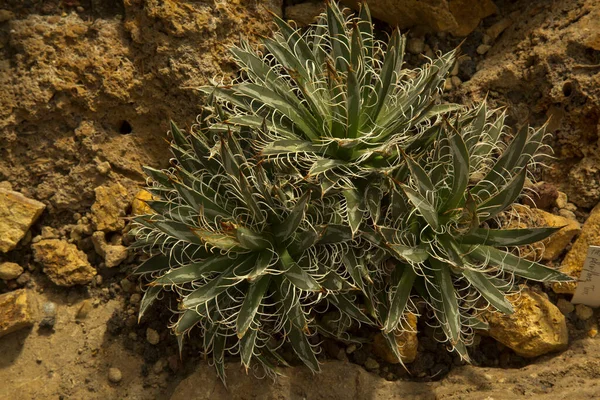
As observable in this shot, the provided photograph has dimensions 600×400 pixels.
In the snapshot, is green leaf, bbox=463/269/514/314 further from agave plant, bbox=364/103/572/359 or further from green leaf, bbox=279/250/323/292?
green leaf, bbox=279/250/323/292

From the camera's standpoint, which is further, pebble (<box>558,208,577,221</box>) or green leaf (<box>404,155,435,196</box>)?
pebble (<box>558,208,577,221</box>)

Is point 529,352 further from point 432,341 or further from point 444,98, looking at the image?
point 444,98

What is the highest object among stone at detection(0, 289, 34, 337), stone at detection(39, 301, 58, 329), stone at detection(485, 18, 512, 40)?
stone at detection(485, 18, 512, 40)

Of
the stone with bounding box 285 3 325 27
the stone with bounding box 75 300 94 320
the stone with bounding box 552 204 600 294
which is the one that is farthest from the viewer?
the stone with bounding box 285 3 325 27

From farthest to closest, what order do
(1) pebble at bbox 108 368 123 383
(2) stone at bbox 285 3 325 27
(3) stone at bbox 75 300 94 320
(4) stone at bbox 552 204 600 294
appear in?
(2) stone at bbox 285 3 325 27, (3) stone at bbox 75 300 94 320, (1) pebble at bbox 108 368 123 383, (4) stone at bbox 552 204 600 294

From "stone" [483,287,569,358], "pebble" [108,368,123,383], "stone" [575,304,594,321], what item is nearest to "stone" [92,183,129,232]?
"pebble" [108,368,123,383]

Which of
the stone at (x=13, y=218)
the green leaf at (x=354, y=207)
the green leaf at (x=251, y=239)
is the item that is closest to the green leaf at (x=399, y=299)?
the green leaf at (x=354, y=207)

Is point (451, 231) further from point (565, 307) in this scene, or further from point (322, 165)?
point (565, 307)
